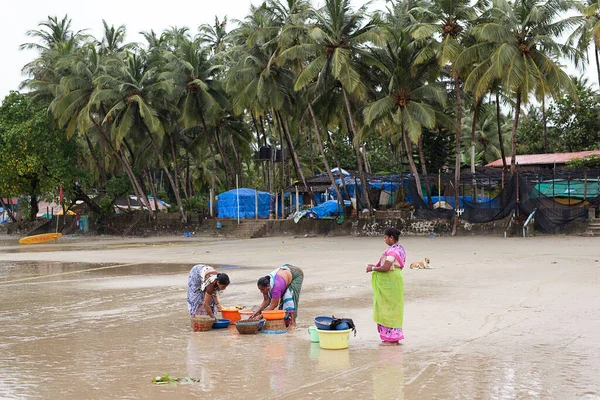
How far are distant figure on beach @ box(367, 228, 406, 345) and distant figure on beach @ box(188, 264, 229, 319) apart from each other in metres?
2.25

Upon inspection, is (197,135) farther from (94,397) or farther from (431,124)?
(94,397)

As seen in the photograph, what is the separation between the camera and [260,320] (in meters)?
8.77

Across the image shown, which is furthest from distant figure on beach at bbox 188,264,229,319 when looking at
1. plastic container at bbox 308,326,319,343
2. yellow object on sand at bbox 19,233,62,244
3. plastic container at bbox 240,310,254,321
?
yellow object on sand at bbox 19,233,62,244

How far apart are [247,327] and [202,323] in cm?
68

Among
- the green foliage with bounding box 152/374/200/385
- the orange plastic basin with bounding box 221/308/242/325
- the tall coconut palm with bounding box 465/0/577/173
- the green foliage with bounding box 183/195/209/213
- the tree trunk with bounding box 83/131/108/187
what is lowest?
the green foliage with bounding box 152/374/200/385

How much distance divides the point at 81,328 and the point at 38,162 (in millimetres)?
33261

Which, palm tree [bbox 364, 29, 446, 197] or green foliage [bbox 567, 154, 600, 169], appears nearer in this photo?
palm tree [bbox 364, 29, 446, 197]

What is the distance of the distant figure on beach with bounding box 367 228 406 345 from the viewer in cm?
786

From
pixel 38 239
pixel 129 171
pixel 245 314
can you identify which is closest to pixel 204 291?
pixel 245 314

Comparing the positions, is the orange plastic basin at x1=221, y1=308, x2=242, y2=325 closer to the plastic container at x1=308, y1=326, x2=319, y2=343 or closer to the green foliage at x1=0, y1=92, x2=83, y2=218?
the plastic container at x1=308, y1=326, x2=319, y2=343

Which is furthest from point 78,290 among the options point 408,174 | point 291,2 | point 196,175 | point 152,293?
point 196,175

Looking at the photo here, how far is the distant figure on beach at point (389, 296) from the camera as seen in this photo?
25.8ft

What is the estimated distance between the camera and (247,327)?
8.62m

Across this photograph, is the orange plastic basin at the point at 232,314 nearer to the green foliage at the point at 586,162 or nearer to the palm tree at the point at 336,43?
the palm tree at the point at 336,43
